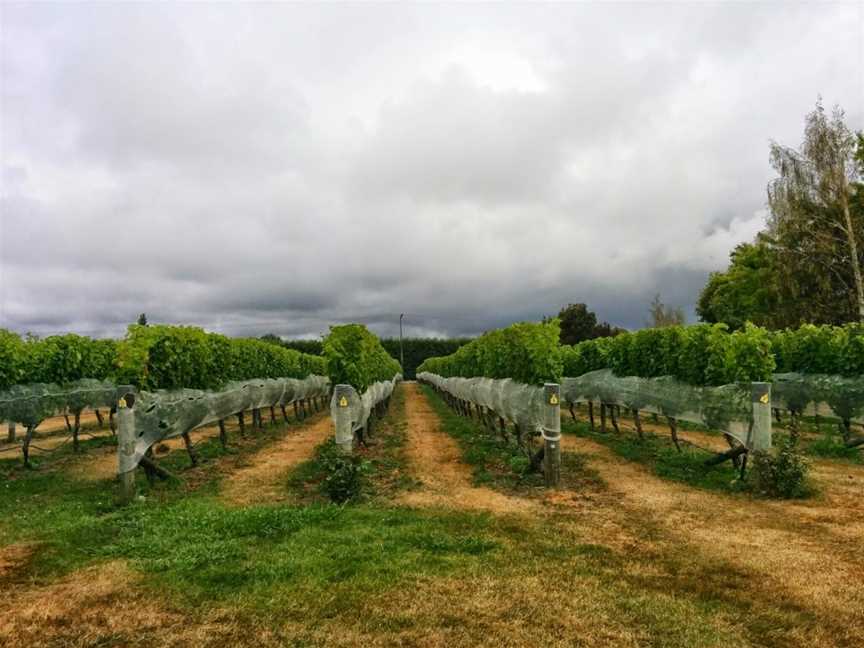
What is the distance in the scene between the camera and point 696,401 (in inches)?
456

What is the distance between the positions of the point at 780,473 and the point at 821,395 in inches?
281

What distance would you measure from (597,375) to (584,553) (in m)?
13.2

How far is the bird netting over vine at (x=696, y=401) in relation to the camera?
991 centimetres

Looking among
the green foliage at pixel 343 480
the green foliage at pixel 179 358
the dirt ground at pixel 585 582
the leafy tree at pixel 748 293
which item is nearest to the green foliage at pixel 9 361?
the green foliage at pixel 179 358

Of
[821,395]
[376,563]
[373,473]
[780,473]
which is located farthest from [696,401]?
[376,563]

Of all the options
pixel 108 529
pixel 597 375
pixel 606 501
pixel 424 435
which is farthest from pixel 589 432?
pixel 108 529

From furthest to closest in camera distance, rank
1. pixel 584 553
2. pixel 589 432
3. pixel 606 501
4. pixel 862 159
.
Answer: pixel 862 159 < pixel 589 432 < pixel 606 501 < pixel 584 553

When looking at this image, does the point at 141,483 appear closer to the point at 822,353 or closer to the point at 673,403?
the point at 673,403

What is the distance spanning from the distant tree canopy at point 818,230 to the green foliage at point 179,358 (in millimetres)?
32392

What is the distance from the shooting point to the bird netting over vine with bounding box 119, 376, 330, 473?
392 inches

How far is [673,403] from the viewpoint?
1267cm

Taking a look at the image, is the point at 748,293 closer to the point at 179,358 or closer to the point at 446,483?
the point at 446,483

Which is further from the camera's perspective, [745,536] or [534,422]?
[534,422]

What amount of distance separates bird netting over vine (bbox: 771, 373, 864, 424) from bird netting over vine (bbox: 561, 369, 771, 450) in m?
4.53
